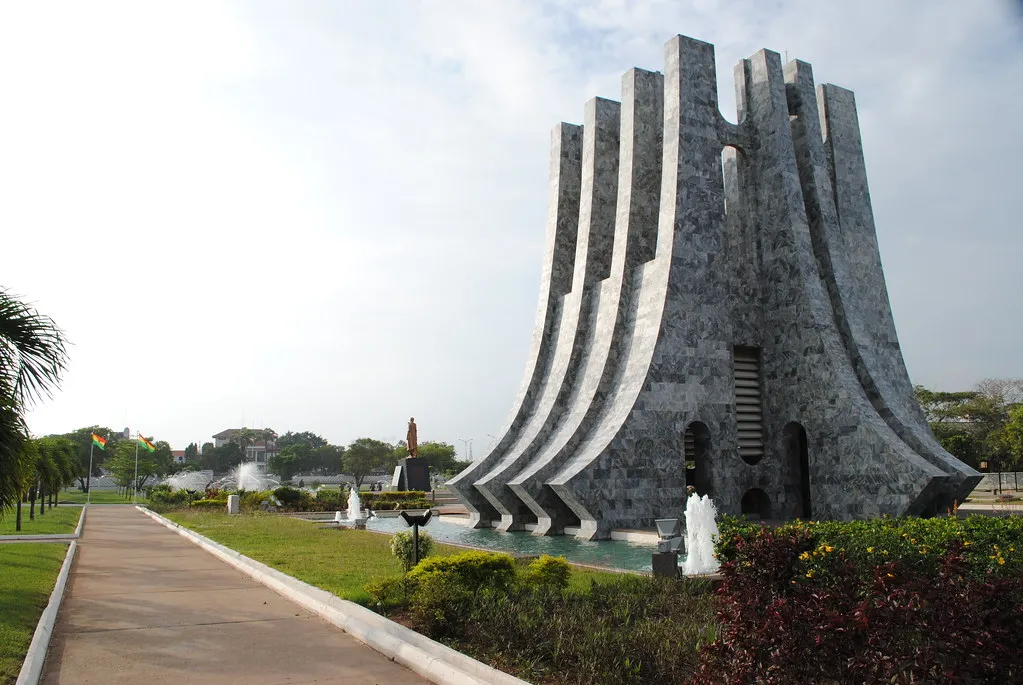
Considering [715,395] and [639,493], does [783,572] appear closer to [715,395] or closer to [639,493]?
[639,493]

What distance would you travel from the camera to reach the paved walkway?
19.9ft

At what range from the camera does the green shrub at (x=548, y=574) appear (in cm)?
903

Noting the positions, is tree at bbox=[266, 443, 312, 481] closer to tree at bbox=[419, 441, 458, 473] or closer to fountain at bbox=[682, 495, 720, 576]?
tree at bbox=[419, 441, 458, 473]

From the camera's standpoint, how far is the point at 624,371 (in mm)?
20438

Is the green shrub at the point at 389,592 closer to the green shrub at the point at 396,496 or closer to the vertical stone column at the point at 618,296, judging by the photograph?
the vertical stone column at the point at 618,296

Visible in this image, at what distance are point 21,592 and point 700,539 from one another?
10267 millimetres

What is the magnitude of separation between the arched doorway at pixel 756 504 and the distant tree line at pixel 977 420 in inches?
1037

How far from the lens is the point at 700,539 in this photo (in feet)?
45.9

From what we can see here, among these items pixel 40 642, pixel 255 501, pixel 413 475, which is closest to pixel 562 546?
pixel 40 642

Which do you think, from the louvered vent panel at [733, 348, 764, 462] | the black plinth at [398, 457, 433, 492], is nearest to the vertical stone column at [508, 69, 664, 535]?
the louvered vent panel at [733, 348, 764, 462]

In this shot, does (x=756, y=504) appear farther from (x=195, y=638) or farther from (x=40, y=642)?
(x=40, y=642)

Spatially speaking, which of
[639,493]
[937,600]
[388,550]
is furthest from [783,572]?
[639,493]

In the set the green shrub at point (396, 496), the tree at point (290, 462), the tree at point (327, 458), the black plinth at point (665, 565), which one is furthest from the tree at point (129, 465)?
the black plinth at point (665, 565)

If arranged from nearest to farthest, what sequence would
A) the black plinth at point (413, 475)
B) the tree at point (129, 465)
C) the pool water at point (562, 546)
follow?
the pool water at point (562, 546) → the black plinth at point (413, 475) → the tree at point (129, 465)
